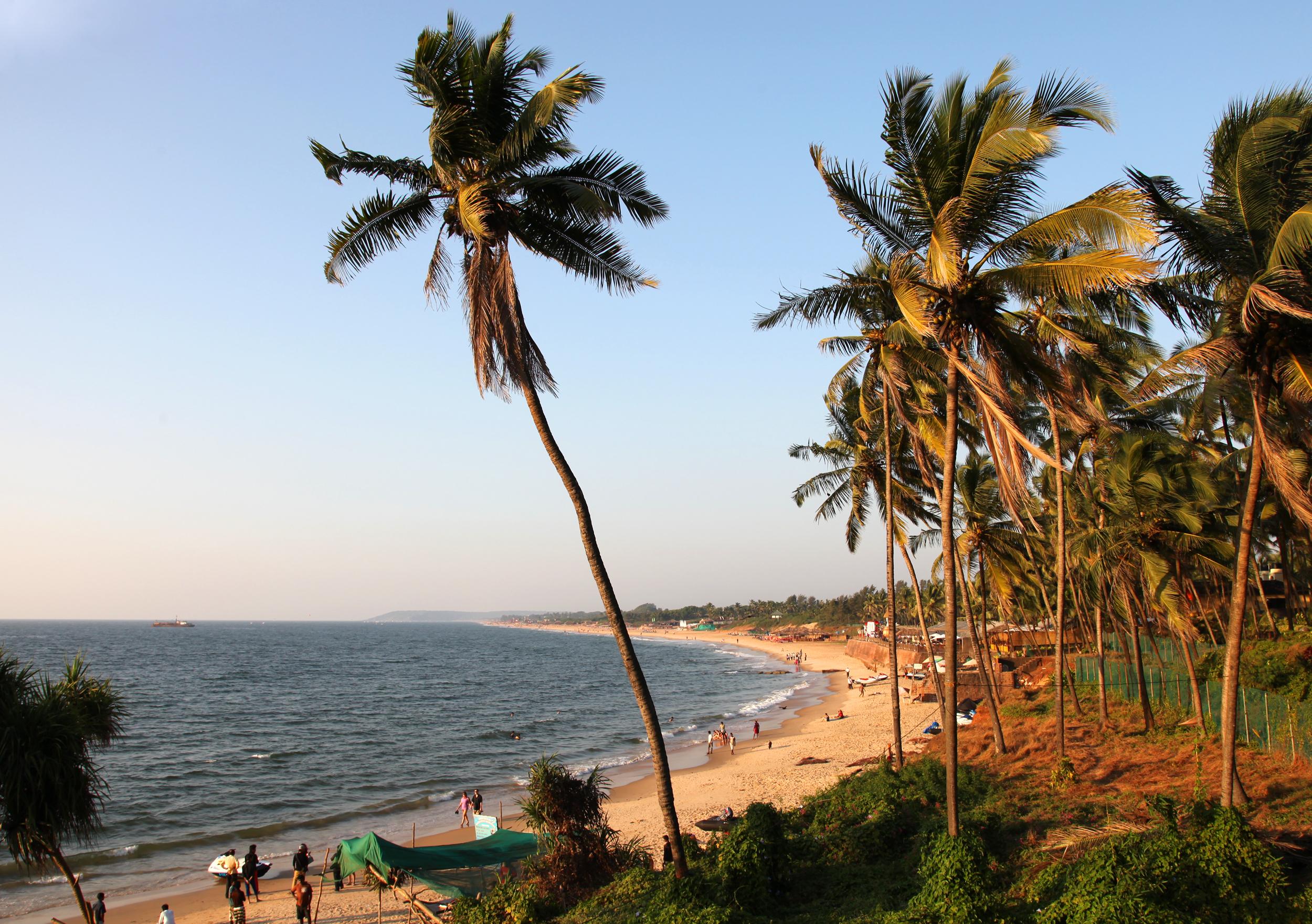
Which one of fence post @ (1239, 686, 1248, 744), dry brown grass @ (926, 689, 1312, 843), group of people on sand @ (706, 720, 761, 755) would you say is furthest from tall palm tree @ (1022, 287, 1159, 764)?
group of people on sand @ (706, 720, 761, 755)

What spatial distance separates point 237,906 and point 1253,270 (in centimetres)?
2115

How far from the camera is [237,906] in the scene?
53.6 feet

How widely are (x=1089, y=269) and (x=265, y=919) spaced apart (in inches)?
815

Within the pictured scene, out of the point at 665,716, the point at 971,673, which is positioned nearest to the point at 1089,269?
the point at 971,673

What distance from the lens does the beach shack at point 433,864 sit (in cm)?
1388

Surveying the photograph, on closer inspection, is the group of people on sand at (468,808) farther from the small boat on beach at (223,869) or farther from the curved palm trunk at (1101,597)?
the curved palm trunk at (1101,597)

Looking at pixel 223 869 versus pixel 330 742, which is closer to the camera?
pixel 223 869

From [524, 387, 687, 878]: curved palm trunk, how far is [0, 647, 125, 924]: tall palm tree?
22.4 feet

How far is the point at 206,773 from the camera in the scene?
3397 centimetres

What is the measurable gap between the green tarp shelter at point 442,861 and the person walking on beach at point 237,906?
9.97 ft

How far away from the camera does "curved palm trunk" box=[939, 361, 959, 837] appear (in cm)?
1009

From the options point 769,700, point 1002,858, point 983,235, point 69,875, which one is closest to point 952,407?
point 983,235

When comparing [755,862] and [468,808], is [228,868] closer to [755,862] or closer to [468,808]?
[468,808]

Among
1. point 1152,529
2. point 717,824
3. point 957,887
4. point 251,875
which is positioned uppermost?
point 1152,529
